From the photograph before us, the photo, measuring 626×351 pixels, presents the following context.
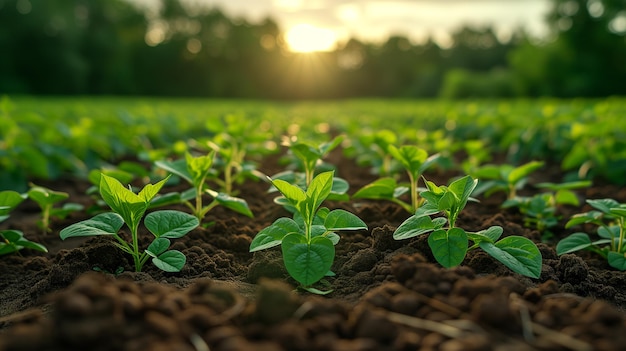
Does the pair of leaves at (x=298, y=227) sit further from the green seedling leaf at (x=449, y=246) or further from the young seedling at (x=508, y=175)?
the young seedling at (x=508, y=175)

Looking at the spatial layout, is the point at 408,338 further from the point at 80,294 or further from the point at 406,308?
the point at 80,294

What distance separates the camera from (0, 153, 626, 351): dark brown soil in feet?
3.98

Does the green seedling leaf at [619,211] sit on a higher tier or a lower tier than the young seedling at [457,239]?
higher

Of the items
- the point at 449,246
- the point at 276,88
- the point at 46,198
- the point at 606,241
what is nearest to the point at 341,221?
the point at 449,246

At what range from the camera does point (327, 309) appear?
1439 mm

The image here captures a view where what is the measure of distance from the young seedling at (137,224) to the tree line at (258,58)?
3559 centimetres

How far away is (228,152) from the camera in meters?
3.35

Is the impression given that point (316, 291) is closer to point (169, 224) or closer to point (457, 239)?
point (457, 239)

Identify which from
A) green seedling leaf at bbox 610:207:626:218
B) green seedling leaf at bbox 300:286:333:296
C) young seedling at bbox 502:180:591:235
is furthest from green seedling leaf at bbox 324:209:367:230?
young seedling at bbox 502:180:591:235

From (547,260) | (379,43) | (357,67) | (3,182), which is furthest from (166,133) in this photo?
(379,43)

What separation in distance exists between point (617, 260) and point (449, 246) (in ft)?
3.22

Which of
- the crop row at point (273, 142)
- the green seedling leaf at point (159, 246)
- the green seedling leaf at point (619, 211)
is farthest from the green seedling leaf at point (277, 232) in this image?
the crop row at point (273, 142)

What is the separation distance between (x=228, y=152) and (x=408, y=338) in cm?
224

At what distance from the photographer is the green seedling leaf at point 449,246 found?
1.83 meters
